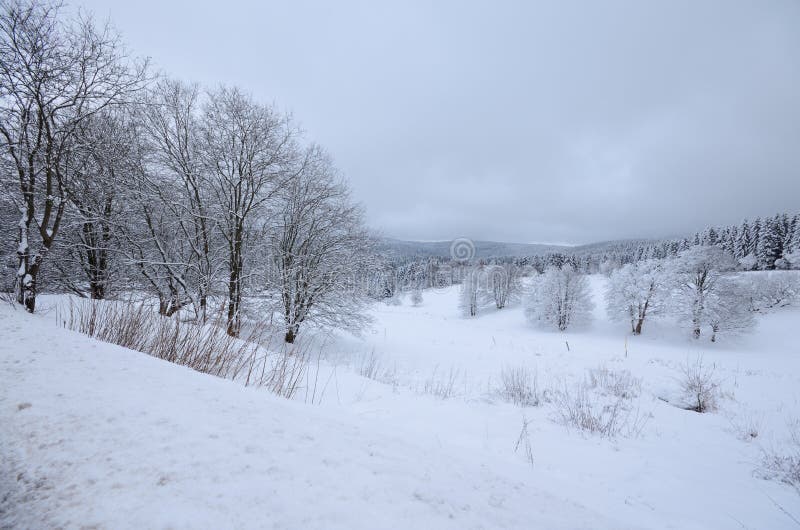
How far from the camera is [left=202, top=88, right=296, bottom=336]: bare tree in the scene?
9.24 metres

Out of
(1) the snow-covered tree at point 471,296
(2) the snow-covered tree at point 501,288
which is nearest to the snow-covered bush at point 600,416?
(1) the snow-covered tree at point 471,296

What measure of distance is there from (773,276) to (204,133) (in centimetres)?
5752

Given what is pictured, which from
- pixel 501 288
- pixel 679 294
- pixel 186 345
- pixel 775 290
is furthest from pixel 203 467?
pixel 775 290

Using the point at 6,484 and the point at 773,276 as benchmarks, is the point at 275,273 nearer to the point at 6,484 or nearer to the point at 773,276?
the point at 6,484

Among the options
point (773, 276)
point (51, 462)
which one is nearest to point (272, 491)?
point (51, 462)

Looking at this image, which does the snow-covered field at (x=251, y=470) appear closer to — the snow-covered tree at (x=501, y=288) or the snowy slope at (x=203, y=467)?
the snowy slope at (x=203, y=467)

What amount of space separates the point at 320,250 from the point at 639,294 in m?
32.1

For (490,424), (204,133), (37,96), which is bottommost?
(490,424)

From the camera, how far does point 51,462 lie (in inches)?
38.9

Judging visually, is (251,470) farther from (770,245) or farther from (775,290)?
(770,245)

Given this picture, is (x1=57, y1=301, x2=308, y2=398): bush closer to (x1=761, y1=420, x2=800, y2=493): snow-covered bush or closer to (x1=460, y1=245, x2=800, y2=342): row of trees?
(x1=761, y1=420, x2=800, y2=493): snow-covered bush

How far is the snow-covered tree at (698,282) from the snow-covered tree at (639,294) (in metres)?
1.31

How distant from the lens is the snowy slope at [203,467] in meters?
0.91

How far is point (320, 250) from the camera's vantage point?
1285cm
